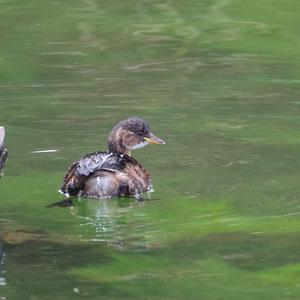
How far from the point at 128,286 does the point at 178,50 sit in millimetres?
9431

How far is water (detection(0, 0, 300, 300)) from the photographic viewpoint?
8938mm

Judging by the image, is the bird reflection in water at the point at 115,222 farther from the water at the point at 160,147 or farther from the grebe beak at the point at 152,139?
the grebe beak at the point at 152,139

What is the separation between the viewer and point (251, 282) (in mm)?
8648

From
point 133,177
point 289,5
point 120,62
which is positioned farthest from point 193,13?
point 133,177

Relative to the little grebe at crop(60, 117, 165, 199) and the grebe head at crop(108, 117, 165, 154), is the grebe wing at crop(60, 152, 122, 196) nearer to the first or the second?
the little grebe at crop(60, 117, 165, 199)

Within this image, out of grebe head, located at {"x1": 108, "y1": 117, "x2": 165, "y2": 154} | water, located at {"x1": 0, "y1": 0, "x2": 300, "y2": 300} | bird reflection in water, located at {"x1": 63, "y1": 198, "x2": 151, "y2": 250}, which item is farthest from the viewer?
grebe head, located at {"x1": 108, "y1": 117, "x2": 165, "y2": 154}

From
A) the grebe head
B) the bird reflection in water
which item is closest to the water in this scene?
the bird reflection in water

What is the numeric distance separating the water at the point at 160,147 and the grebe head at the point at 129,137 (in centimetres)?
25

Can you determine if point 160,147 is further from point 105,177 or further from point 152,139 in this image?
point 105,177

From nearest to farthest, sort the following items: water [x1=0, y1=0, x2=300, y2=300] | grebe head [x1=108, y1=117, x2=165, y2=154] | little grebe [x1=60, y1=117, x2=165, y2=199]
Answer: water [x1=0, y1=0, x2=300, y2=300] < little grebe [x1=60, y1=117, x2=165, y2=199] < grebe head [x1=108, y1=117, x2=165, y2=154]

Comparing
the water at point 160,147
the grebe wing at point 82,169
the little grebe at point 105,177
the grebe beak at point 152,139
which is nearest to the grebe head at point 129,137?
the grebe beak at point 152,139

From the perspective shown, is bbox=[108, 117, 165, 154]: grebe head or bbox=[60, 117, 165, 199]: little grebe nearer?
bbox=[60, 117, 165, 199]: little grebe

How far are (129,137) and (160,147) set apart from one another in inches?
32.7

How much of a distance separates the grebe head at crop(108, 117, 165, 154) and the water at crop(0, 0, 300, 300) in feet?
0.83
